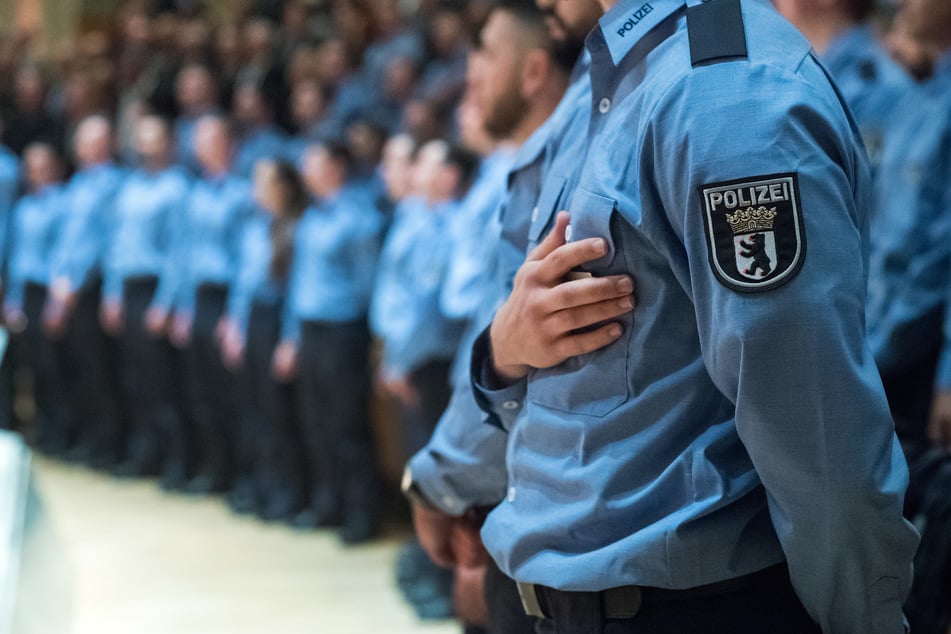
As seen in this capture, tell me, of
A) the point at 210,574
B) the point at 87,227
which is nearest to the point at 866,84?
the point at 210,574

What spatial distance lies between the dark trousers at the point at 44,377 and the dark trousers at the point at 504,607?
17.9ft

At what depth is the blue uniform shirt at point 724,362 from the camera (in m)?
0.99

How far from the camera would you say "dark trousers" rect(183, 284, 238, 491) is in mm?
5457

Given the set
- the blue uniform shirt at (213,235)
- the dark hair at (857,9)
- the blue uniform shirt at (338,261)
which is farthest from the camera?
the blue uniform shirt at (213,235)

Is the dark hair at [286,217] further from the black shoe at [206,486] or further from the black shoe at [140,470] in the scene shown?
the black shoe at [140,470]

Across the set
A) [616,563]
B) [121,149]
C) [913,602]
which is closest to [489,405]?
[616,563]

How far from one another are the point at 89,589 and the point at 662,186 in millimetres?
3742

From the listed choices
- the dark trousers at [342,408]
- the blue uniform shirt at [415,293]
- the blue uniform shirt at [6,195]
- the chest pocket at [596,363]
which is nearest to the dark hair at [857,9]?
the blue uniform shirt at [415,293]

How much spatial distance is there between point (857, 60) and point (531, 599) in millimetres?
2054

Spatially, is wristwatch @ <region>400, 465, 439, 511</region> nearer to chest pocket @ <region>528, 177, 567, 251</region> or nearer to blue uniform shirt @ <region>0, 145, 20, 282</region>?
chest pocket @ <region>528, 177, 567, 251</region>

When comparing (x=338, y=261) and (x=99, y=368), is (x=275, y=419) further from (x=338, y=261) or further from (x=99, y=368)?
(x=99, y=368)

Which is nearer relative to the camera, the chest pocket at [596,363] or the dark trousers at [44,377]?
the chest pocket at [596,363]

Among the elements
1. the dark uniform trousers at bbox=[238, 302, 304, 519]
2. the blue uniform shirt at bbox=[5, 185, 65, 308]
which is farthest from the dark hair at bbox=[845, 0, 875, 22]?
the blue uniform shirt at bbox=[5, 185, 65, 308]

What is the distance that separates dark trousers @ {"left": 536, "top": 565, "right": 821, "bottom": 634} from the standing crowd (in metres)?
0.19
